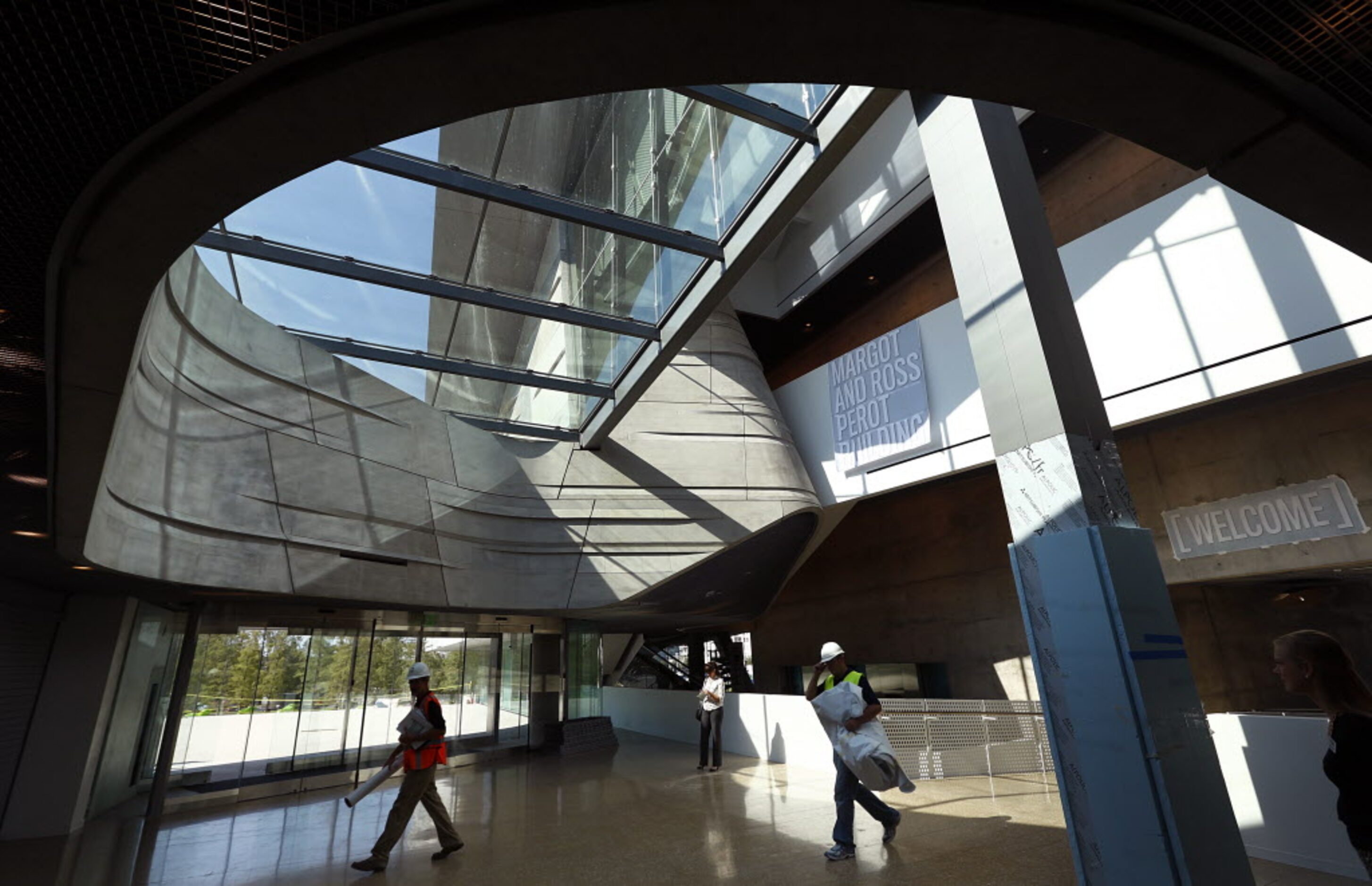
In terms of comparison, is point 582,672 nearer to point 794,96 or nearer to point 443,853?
point 443,853

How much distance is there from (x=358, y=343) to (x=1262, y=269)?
1243 cm

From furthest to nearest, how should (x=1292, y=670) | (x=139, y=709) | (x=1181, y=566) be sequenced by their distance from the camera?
(x=1181, y=566) < (x=139, y=709) < (x=1292, y=670)

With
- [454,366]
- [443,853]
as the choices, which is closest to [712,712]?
[443,853]

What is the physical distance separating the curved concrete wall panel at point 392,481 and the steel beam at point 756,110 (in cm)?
496

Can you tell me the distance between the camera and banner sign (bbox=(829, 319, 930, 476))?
12242 millimetres

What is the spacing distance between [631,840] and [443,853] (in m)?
1.77

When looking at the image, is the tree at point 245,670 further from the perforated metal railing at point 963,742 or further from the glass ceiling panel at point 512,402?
the perforated metal railing at point 963,742

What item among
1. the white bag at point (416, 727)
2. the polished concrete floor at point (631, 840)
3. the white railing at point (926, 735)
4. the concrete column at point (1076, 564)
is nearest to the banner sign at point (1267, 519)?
the white railing at point (926, 735)

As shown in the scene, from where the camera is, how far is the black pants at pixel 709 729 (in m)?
10.3

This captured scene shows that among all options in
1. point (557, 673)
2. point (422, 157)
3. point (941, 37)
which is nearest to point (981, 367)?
point (941, 37)

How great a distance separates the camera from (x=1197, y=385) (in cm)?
836

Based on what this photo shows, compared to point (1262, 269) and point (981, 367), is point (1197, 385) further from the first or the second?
point (981, 367)

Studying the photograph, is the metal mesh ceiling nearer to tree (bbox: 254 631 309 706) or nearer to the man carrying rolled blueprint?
the man carrying rolled blueprint

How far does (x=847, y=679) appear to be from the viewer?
5.71 meters
